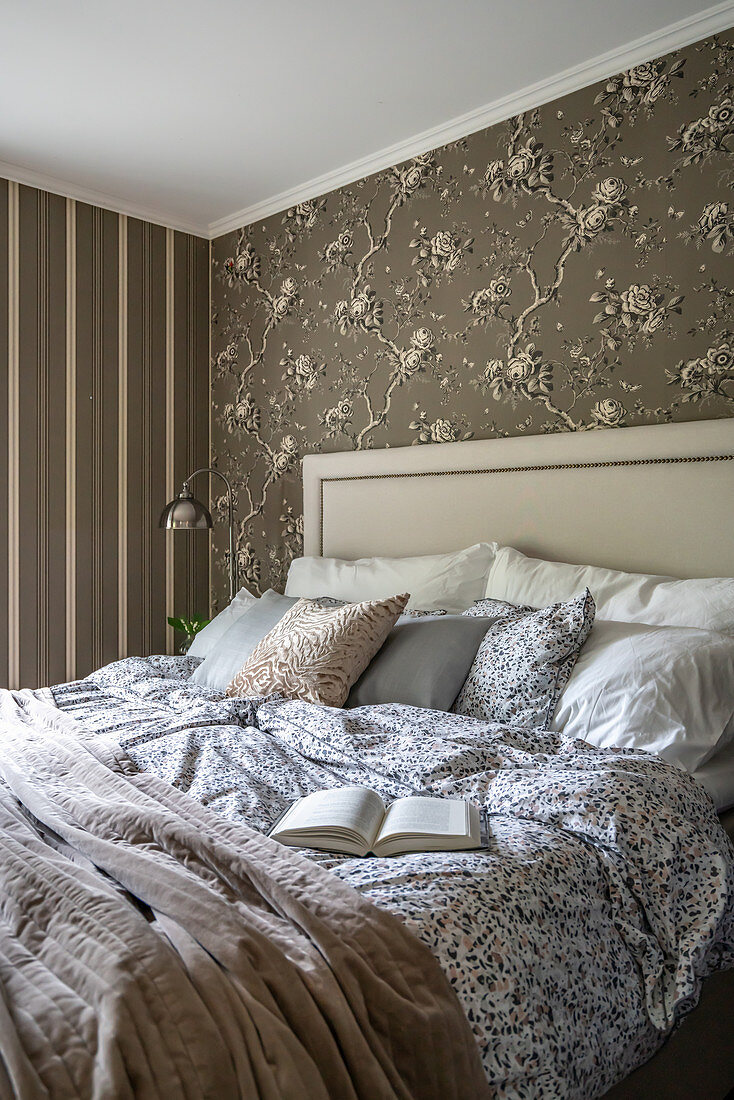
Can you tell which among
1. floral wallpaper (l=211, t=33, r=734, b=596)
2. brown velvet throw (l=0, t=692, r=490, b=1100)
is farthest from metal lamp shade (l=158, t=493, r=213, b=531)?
brown velvet throw (l=0, t=692, r=490, b=1100)

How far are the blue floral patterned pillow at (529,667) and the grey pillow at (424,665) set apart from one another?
0.04 metres

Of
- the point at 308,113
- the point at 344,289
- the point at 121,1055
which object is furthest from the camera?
the point at 344,289

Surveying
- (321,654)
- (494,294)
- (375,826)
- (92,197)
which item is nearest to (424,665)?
(321,654)

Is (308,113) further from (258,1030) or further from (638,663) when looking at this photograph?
Answer: (258,1030)

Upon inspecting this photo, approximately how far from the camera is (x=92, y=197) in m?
3.45

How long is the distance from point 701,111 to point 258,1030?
8.30 feet

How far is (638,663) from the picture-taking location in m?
1.81

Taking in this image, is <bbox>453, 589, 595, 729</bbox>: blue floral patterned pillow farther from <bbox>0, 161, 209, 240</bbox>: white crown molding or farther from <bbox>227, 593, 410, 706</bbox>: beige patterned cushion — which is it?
<bbox>0, 161, 209, 240</bbox>: white crown molding

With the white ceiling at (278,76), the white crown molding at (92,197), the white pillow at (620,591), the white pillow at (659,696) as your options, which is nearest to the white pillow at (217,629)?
the white pillow at (620,591)

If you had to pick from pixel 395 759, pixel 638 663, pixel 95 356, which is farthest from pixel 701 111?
pixel 95 356

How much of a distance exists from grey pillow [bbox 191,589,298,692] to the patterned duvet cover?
530mm

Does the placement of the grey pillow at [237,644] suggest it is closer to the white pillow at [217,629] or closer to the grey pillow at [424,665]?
the white pillow at [217,629]

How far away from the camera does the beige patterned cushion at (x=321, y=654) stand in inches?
84.4

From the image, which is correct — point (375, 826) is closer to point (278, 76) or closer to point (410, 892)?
point (410, 892)
